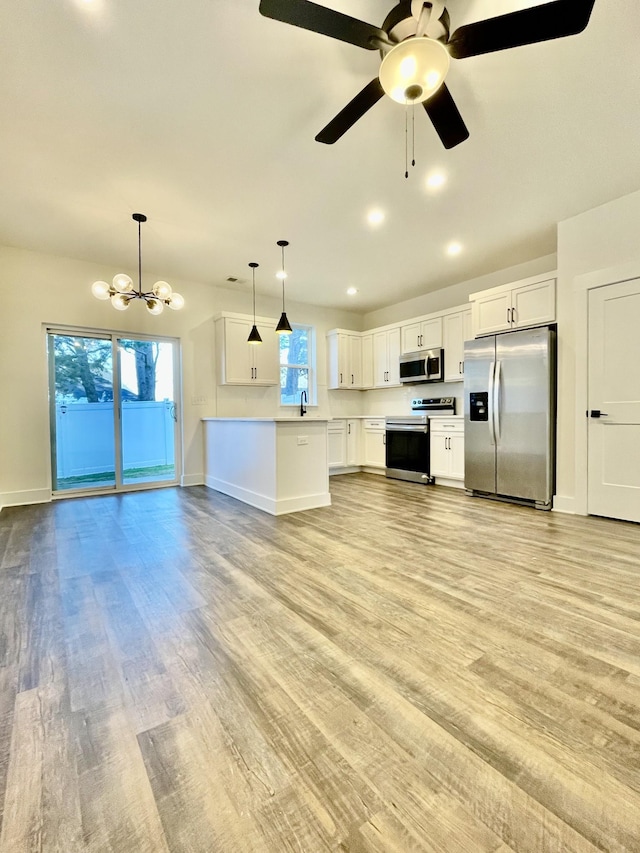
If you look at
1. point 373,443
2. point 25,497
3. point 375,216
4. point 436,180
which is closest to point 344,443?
point 373,443

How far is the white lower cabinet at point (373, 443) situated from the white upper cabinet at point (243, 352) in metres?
1.79

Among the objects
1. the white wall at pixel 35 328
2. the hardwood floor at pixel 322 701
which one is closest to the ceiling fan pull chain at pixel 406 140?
the hardwood floor at pixel 322 701

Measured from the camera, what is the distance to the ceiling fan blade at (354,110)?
183cm

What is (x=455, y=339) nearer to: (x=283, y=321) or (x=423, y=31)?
(x=283, y=321)

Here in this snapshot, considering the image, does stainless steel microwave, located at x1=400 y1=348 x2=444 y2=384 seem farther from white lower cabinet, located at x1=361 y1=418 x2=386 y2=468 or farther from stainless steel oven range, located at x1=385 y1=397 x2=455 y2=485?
white lower cabinet, located at x1=361 y1=418 x2=386 y2=468

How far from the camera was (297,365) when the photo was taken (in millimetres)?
6523

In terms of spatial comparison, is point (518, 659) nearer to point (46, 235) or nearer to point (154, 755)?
point (154, 755)

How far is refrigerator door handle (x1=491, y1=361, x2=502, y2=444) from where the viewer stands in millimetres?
4188

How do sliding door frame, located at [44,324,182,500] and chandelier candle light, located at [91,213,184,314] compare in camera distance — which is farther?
sliding door frame, located at [44,324,182,500]

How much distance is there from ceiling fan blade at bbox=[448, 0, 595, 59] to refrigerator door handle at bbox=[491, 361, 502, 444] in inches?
119

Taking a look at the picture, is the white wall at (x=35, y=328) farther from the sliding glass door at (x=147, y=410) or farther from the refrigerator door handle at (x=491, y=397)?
the refrigerator door handle at (x=491, y=397)

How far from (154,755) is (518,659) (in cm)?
135

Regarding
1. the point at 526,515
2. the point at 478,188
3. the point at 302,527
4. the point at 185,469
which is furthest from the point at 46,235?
the point at 526,515


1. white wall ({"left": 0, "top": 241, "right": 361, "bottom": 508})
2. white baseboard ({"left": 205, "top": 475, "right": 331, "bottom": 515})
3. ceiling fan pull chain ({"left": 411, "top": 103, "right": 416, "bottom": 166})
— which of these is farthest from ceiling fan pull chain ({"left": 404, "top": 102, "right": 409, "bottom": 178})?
white wall ({"left": 0, "top": 241, "right": 361, "bottom": 508})
